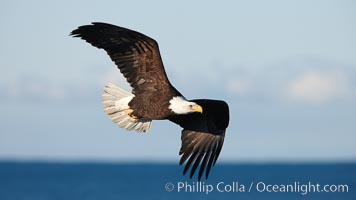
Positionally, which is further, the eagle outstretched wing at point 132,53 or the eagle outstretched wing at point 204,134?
the eagle outstretched wing at point 204,134

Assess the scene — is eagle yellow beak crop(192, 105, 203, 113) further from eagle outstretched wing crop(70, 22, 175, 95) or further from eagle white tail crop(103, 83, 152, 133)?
eagle white tail crop(103, 83, 152, 133)

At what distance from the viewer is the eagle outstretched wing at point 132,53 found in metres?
13.2

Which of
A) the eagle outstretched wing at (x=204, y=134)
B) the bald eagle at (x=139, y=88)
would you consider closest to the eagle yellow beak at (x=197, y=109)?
the bald eagle at (x=139, y=88)

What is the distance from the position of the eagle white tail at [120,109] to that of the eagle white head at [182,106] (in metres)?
0.57

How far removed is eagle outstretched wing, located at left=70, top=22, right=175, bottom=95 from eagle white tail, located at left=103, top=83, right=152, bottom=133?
30 centimetres

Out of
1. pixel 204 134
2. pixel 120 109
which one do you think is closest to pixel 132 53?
pixel 120 109

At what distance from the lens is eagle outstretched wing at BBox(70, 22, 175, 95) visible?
13.2m

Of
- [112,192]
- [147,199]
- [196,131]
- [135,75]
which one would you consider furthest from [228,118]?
[112,192]

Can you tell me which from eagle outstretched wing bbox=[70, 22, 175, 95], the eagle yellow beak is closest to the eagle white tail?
eagle outstretched wing bbox=[70, 22, 175, 95]

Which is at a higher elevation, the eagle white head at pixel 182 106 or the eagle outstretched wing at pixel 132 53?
the eagle outstretched wing at pixel 132 53

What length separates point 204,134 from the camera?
14.1 meters

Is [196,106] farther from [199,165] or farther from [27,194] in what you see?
[27,194]

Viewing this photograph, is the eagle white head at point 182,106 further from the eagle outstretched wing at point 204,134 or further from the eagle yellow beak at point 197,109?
the eagle outstretched wing at point 204,134

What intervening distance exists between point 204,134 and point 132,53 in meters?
1.47
